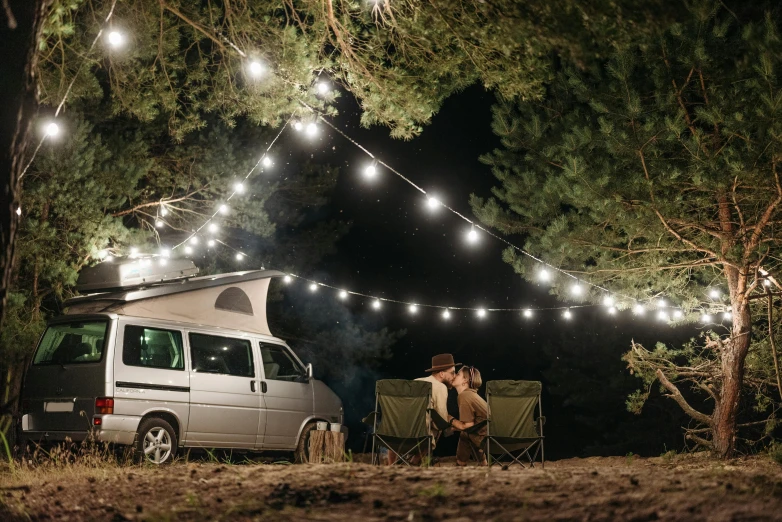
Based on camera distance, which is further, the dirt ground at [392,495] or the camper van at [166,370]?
the camper van at [166,370]

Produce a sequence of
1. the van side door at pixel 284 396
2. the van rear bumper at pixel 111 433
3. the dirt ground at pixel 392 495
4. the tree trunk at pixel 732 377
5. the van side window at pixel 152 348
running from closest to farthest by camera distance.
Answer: the dirt ground at pixel 392 495 → the van rear bumper at pixel 111 433 → the van side window at pixel 152 348 → the van side door at pixel 284 396 → the tree trunk at pixel 732 377

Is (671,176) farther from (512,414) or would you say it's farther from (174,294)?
(174,294)

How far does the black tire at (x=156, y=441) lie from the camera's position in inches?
281


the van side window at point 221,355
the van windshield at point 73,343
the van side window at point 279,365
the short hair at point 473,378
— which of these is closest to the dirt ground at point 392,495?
the van windshield at point 73,343

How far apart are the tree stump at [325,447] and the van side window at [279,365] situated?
5.30ft

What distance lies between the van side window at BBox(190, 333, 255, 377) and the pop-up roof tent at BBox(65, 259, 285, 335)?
16 centimetres

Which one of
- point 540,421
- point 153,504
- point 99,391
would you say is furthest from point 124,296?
point 540,421

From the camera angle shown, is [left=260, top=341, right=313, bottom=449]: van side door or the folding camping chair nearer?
the folding camping chair

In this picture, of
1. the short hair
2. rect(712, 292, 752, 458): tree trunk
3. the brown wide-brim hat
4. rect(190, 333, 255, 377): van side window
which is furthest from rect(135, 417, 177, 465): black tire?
rect(712, 292, 752, 458): tree trunk

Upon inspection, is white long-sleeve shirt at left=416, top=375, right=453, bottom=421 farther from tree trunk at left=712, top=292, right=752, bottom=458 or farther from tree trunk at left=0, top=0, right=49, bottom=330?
tree trunk at left=0, top=0, right=49, bottom=330

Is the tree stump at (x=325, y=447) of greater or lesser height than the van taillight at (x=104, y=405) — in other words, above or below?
below

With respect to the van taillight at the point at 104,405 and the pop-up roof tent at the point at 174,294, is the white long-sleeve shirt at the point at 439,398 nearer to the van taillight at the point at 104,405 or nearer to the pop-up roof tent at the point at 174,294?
the pop-up roof tent at the point at 174,294

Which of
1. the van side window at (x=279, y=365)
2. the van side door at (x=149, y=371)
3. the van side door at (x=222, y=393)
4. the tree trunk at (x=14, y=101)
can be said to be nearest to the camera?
the tree trunk at (x=14, y=101)

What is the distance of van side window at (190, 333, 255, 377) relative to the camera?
7855 millimetres
